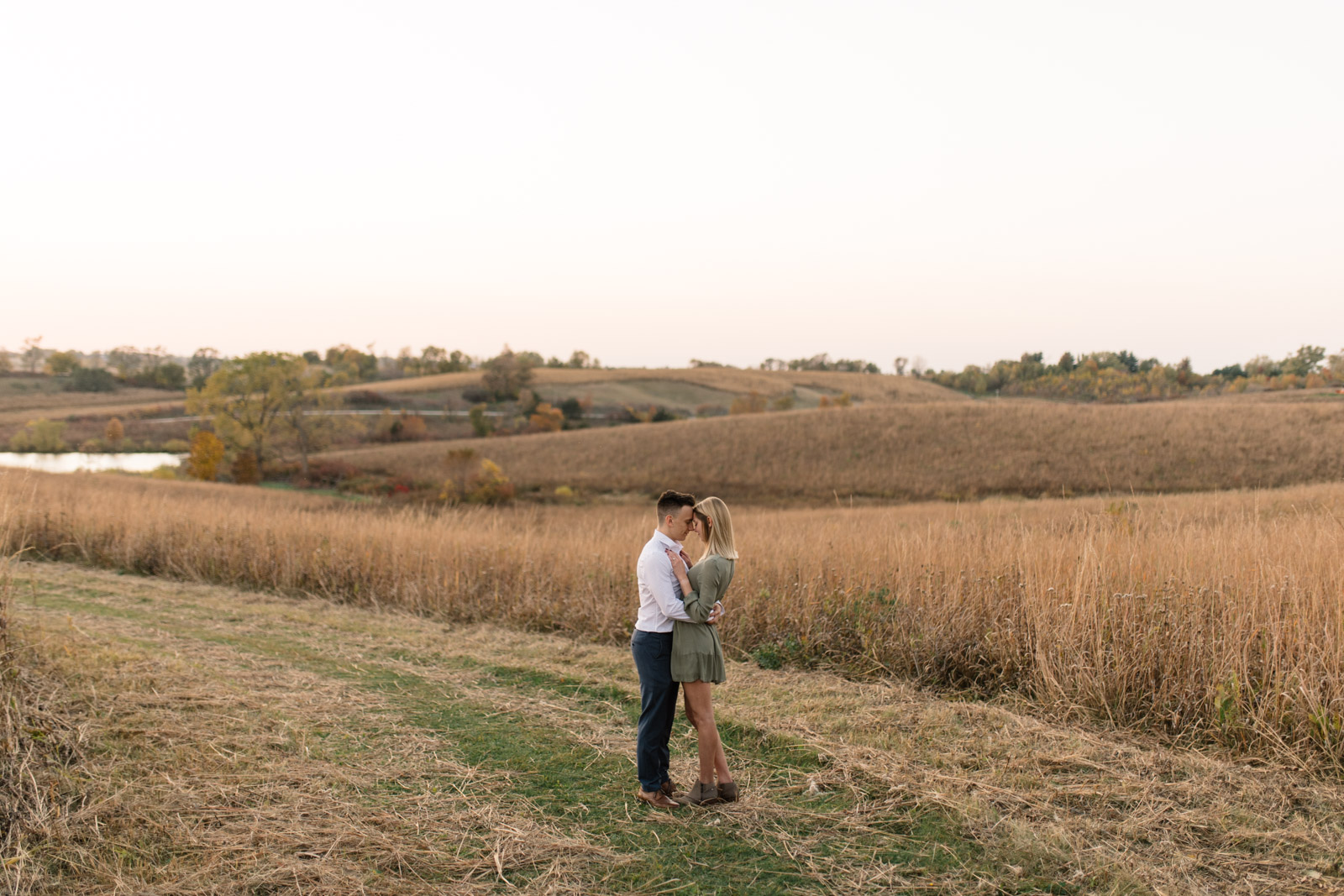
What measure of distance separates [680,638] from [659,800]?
1.03 m

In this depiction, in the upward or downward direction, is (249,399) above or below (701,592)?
above

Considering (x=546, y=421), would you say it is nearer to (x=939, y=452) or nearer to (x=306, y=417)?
(x=306, y=417)

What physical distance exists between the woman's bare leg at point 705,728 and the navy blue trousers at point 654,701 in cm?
11

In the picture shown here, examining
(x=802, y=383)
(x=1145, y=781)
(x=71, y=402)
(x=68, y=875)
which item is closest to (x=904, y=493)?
(x=1145, y=781)

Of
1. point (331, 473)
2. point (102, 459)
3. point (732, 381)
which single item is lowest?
point (102, 459)

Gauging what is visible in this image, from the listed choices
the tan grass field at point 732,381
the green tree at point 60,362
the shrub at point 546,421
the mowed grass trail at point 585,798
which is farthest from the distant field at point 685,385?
the mowed grass trail at point 585,798

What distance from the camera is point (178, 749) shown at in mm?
5219

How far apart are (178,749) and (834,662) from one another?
18.6ft

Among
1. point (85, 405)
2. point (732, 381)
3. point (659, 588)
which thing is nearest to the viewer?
point (659, 588)

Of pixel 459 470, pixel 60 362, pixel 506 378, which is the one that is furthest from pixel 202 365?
pixel 459 470

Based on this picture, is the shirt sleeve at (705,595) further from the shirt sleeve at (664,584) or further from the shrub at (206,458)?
the shrub at (206,458)

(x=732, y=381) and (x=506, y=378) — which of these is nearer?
(x=506, y=378)

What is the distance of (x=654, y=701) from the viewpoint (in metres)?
4.55

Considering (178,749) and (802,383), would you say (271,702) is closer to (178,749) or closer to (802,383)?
(178,749)
